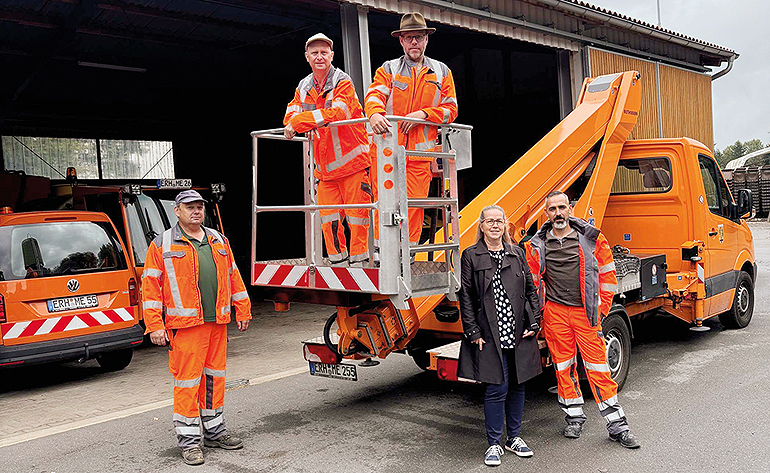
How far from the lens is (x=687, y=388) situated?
6.07m

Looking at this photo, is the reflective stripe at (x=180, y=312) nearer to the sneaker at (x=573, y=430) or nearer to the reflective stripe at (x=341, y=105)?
the reflective stripe at (x=341, y=105)

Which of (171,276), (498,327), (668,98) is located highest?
(668,98)

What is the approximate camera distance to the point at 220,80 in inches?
685

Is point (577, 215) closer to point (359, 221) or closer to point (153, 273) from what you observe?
point (359, 221)

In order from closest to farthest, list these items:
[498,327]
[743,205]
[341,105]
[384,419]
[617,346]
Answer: [498,327] → [341,105] → [384,419] → [617,346] → [743,205]

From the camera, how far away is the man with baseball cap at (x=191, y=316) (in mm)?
4770

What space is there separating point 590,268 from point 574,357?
25.7 inches

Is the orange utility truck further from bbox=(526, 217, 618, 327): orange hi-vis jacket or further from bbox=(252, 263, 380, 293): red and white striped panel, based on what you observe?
bbox=(526, 217, 618, 327): orange hi-vis jacket

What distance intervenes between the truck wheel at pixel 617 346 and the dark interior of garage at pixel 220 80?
632 centimetres

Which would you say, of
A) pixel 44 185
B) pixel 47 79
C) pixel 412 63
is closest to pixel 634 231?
pixel 412 63

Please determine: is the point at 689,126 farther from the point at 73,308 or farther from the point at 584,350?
the point at 73,308

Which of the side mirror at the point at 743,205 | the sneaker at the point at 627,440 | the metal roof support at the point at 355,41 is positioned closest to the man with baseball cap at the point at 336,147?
the sneaker at the point at 627,440

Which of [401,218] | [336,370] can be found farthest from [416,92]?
[336,370]

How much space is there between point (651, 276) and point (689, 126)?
33.6 feet
